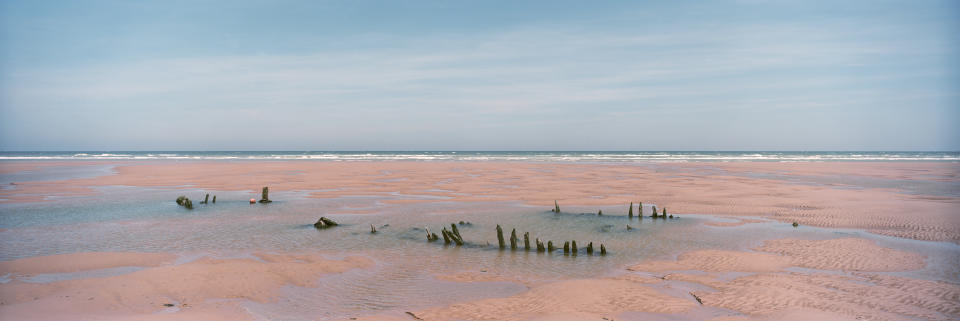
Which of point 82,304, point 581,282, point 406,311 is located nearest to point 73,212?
point 82,304

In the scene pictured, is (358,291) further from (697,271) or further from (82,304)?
(697,271)

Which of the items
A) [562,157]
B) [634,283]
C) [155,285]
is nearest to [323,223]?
[155,285]

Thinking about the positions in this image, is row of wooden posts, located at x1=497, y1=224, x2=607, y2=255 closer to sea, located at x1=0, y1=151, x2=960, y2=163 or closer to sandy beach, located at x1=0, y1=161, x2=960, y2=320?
sandy beach, located at x1=0, y1=161, x2=960, y2=320

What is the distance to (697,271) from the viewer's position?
889 cm

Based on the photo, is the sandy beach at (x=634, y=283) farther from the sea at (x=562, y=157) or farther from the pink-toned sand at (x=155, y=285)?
the sea at (x=562, y=157)

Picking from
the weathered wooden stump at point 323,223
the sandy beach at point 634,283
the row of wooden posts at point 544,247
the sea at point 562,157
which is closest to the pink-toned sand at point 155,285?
the sandy beach at point 634,283

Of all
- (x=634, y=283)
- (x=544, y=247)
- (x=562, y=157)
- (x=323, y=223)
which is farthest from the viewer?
(x=562, y=157)

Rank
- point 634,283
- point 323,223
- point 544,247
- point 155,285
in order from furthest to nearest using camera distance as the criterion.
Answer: point 323,223
point 544,247
point 634,283
point 155,285

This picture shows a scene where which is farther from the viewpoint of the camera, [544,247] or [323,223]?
[323,223]

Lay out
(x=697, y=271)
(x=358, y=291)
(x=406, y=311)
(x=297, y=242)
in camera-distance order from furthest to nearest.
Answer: (x=297, y=242) < (x=697, y=271) < (x=358, y=291) < (x=406, y=311)

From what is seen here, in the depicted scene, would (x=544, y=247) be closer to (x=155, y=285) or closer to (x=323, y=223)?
(x=323, y=223)

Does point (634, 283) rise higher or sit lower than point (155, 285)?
higher

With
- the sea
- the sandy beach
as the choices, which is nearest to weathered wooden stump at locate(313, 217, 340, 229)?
the sandy beach

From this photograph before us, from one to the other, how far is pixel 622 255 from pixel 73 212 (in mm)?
17150
